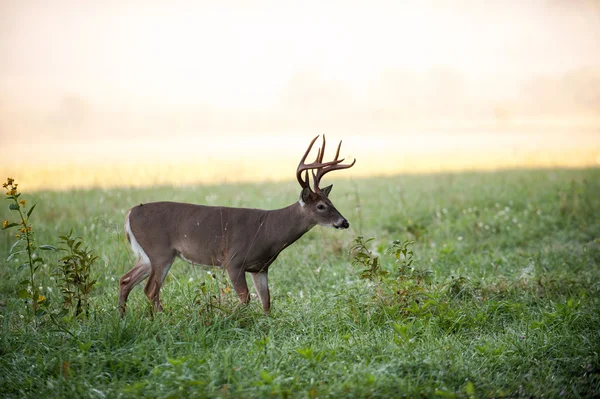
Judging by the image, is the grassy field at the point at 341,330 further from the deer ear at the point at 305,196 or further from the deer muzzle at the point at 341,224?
the deer ear at the point at 305,196

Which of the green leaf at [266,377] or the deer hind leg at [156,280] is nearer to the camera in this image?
the green leaf at [266,377]

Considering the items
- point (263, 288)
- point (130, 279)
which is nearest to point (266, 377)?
point (263, 288)

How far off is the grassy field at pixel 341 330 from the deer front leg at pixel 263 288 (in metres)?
0.10

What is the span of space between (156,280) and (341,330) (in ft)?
6.05

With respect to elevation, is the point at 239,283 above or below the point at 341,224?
below

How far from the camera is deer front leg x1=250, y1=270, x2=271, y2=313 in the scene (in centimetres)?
587

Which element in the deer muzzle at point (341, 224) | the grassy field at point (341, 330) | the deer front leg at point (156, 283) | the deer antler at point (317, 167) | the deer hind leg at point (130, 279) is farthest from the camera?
the deer muzzle at point (341, 224)

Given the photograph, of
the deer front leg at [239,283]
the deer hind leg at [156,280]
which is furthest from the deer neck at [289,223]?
the deer hind leg at [156,280]

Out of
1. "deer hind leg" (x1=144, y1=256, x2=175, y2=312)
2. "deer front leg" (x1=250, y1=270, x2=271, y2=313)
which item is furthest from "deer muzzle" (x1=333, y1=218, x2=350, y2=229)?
"deer hind leg" (x1=144, y1=256, x2=175, y2=312)

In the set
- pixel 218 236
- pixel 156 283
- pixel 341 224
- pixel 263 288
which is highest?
pixel 341 224

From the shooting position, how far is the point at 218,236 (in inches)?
233

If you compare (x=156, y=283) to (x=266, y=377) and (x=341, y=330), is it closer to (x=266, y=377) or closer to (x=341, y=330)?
(x=341, y=330)

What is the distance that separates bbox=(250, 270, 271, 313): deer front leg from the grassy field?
0.34 feet

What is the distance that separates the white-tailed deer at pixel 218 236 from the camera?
5828 mm
